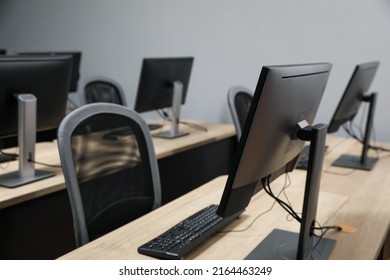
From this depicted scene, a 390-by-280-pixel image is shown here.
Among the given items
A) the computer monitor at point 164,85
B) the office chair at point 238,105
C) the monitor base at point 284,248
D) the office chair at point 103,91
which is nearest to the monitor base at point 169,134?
the computer monitor at point 164,85

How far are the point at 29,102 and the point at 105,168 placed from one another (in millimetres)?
502

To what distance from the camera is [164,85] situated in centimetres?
302

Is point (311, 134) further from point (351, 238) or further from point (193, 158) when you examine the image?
point (193, 158)

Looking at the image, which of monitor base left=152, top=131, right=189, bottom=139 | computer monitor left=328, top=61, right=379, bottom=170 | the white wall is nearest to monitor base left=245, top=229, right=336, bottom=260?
computer monitor left=328, top=61, right=379, bottom=170

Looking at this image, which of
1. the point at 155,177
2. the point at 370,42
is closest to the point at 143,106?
the point at 155,177

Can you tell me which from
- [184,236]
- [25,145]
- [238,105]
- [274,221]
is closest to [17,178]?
[25,145]

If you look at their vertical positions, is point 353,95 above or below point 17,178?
above

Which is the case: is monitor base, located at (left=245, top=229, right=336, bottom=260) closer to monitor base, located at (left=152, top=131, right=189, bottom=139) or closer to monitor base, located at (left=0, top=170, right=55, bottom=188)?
monitor base, located at (left=0, top=170, right=55, bottom=188)

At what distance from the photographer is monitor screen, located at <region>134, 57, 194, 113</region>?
2.86 metres

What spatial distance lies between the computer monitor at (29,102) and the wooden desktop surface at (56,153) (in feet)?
0.22

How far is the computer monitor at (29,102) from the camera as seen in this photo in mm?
1915

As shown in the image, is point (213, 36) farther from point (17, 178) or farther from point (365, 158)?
point (17, 178)

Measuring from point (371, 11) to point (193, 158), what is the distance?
1619mm

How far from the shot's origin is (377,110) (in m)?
3.43
